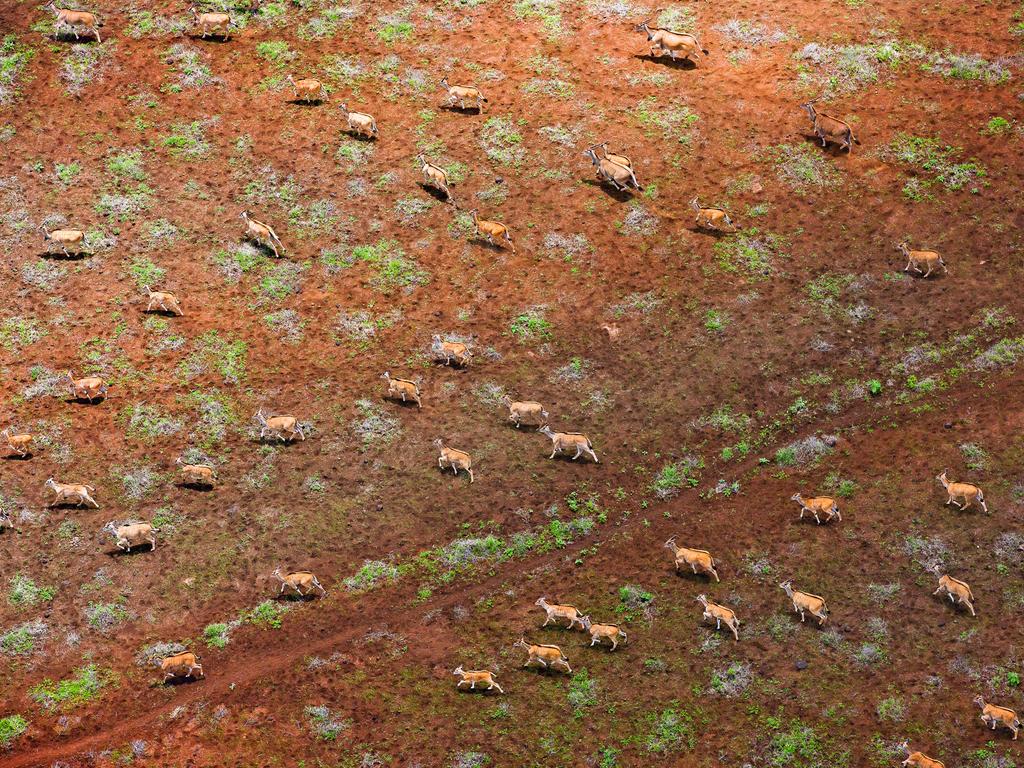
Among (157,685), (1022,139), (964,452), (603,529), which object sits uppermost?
(1022,139)

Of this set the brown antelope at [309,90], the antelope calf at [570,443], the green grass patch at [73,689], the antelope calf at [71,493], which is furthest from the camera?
the brown antelope at [309,90]

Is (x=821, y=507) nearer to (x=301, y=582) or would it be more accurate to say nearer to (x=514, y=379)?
(x=514, y=379)

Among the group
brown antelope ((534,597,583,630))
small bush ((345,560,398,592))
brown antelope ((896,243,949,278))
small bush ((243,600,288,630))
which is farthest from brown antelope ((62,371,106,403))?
brown antelope ((896,243,949,278))

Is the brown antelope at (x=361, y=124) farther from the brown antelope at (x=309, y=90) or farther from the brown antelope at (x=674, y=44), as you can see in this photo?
the brown antelope at (x=674, y=44)

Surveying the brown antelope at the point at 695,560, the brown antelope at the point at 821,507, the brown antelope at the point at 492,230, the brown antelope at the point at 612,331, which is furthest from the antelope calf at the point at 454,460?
the brown antelope at the point at 821,507

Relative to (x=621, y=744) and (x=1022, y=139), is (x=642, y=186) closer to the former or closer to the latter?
(x=1022, y=139)

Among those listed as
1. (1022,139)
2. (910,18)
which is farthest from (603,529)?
(910,18)
